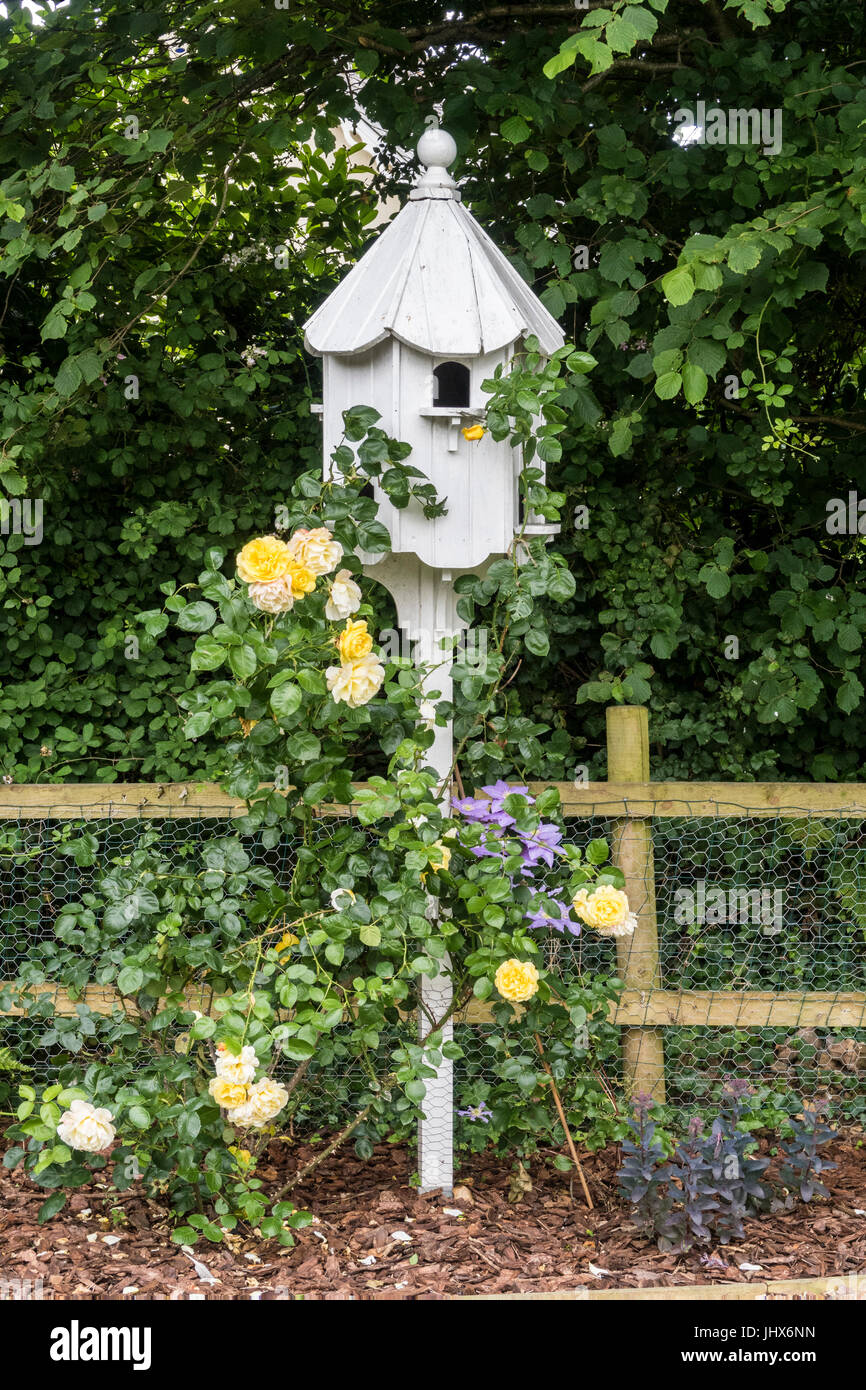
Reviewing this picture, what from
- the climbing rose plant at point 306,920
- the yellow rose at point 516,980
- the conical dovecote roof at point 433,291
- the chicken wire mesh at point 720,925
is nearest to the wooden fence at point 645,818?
the chicken wire mesh at point 720,925

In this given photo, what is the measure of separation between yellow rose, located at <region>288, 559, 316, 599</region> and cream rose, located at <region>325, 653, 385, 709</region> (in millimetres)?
171

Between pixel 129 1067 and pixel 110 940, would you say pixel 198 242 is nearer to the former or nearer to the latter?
pixel 110 940

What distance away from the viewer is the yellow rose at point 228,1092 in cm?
215

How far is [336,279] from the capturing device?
148 inches

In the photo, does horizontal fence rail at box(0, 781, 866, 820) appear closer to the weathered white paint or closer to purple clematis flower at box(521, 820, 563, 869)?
purple clematis flower at box(521, 820, 563, 869)

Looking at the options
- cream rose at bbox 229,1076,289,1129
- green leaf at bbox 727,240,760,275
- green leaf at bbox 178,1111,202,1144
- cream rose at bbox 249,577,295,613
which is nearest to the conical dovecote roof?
green leaf at bbox 727,240,760,275

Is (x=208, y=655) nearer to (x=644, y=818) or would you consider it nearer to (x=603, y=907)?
(x=603, y=907)

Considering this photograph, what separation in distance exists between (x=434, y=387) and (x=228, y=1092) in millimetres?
1616

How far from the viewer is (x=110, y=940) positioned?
2594mm

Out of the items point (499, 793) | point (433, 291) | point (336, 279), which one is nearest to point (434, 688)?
point (499, 793)

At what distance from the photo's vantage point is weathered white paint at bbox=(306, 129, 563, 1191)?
259cm

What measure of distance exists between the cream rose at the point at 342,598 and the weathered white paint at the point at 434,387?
0.29 metres

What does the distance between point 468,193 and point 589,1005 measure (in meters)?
2.63

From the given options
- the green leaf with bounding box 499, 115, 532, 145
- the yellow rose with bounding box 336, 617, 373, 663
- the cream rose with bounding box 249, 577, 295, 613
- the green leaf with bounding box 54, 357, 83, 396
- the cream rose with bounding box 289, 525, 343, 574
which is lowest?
the yellow rose with bounding box 336, 617, 373, 663
